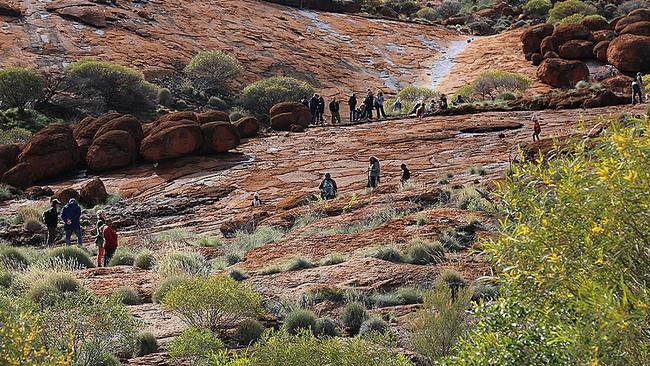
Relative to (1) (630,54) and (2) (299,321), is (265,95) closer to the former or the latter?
(1) (630,54)

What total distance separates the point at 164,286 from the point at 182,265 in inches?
56.2

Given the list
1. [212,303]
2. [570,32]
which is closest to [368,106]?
[570,32]

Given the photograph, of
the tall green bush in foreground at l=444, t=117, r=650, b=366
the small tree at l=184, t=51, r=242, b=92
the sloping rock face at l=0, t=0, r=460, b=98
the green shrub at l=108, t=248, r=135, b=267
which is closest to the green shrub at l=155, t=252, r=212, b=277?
the green shrub at l=108, t=248, r=135, b=267

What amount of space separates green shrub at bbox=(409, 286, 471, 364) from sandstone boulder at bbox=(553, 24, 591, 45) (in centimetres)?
3267

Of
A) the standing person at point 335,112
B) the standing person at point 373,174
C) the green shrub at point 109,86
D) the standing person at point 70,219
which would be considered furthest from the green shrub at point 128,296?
the green shrub at point 109,86

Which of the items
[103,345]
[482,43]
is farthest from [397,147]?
[482,43]

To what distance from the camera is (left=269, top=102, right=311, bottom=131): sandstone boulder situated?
26969mm

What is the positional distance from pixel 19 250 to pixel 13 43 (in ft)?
75.8

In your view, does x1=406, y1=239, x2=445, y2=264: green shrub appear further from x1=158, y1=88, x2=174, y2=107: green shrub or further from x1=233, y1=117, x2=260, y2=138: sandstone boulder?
x1=158, y1=88, x2=174, y2=107: green shrub

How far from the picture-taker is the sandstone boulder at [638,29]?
112 ft

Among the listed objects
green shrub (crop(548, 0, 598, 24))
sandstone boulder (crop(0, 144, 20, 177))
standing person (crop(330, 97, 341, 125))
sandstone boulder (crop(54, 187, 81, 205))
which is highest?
green shrub (crop(548, 0, 598, 24))

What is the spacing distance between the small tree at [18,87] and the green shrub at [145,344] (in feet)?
73.1

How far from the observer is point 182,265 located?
10523 millimetres

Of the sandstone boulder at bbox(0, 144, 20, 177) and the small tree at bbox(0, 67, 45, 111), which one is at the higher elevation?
the small tree at bbox(0, 67, 45, 111)
